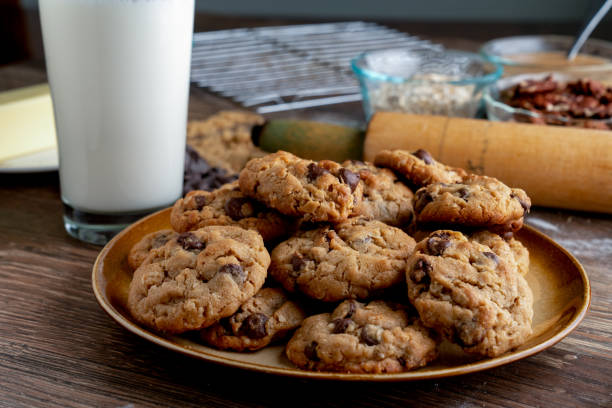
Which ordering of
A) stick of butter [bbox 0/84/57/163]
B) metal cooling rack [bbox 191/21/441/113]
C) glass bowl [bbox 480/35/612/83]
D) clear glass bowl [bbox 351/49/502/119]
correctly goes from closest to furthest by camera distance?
stick of butter [bbox 0/84/57/163]
clear glass bowl [bbox 351/49/502/119]
glass bowl [bbox 480/35/612/83]
metal cooling rack [bbox 191/21/441/113]

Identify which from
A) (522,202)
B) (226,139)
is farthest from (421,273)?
(226,139)

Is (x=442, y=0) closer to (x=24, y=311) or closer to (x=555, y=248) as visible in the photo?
(x=555, y=248)

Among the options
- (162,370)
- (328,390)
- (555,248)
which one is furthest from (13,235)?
(555,248)

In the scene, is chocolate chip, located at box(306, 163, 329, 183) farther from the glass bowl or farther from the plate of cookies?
the glass bowl

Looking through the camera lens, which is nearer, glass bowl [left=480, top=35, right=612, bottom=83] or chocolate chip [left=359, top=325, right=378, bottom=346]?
chocolate chip [left=359, top=325, right=378, bottom=346]

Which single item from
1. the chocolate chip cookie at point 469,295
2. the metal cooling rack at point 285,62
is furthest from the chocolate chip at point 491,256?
the metal cooling rack at point 285,62

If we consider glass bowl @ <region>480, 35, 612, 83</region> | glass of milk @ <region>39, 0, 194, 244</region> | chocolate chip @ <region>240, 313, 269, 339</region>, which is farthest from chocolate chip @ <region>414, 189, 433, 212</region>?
glass bowl @ <region>480, 35, 612, 83</region>

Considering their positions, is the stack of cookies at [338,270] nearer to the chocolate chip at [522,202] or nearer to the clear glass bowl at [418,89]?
the chocolate chip at [522,202]
